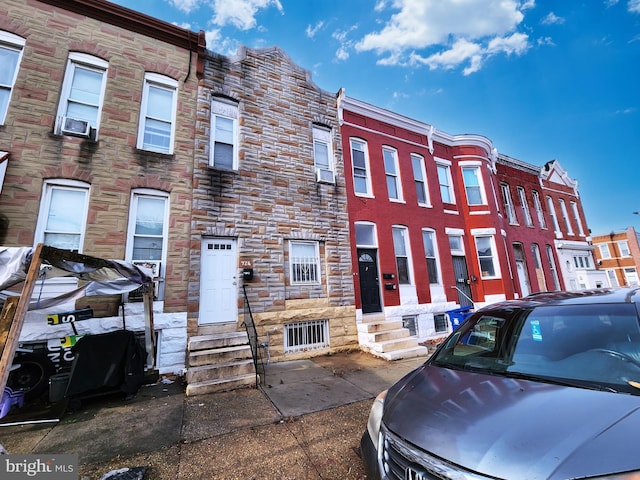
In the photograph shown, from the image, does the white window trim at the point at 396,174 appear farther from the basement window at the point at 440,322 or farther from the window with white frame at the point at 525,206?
the window with white frame at the point at 525,206

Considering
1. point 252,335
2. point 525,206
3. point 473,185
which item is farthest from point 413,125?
point 252,335

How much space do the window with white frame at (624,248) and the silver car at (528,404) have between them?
42.9 meters

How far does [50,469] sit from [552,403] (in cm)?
435

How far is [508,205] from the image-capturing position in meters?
14.8

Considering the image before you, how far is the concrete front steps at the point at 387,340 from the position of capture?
7.34m

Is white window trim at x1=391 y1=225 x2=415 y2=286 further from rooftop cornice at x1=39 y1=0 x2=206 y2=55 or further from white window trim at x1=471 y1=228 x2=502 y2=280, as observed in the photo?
rooftop cornice at x1=39 y1=0 x2=206 y2=55

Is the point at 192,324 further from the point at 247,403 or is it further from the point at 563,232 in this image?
the point at 563,232

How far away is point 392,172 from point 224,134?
21.4 ft

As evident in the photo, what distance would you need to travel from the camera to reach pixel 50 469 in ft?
8.83

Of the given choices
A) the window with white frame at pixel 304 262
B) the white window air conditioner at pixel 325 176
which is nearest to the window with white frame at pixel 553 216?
the white window air conditioner at pixel 325 176

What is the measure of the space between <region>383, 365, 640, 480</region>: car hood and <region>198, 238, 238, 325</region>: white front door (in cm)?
556

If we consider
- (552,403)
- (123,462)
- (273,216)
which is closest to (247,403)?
(123,462)

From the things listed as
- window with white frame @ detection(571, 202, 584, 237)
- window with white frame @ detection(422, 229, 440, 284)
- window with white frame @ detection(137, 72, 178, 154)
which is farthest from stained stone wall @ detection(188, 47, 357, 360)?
window with white frame @ detection(571, 202, 584, 237)

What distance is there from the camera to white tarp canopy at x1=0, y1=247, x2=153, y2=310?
3.52 m
